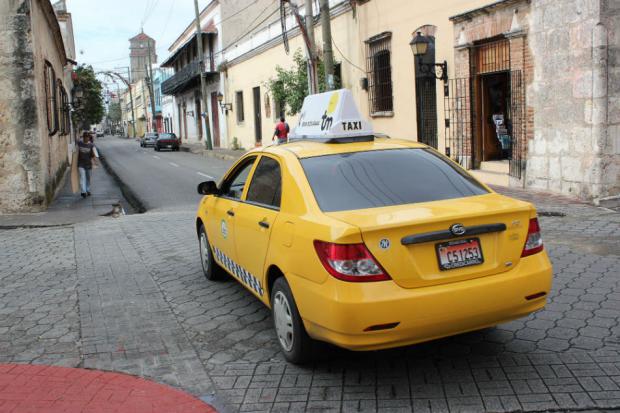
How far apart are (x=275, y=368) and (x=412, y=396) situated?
1019 millimetres

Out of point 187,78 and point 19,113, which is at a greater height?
point 187,78

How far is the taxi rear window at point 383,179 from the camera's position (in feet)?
13.8

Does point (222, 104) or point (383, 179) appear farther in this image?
point (222, 104)

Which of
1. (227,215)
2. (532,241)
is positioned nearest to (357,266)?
(532,241)

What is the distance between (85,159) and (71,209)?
2.94 metres

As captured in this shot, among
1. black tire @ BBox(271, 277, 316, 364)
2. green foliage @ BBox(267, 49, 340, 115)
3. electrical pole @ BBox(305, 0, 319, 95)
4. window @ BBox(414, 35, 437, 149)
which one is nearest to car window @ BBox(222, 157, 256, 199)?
black tire @ BBox(271, 277, 316, 364)

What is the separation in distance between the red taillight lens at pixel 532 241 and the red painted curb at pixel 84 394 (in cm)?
220

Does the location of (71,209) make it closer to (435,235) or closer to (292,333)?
(292,333)

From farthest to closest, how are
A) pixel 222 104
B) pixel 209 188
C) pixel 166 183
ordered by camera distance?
pixel 222 104, pixel 166 183, pixel 209 188

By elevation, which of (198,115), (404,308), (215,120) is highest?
(198,115)

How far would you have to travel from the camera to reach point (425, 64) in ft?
49.1

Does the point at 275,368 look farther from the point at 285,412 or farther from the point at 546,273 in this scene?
the point at 546,273

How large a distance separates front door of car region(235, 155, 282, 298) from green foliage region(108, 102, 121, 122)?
13333cm

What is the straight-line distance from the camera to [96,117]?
176ft
